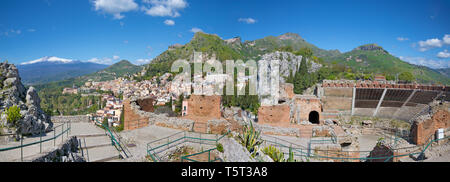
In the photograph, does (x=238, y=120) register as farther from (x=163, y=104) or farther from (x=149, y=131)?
(x=163, y=104)

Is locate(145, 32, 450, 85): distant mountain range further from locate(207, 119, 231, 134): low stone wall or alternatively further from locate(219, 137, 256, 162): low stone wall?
locate(219, 137, 256, 162): low stone wall

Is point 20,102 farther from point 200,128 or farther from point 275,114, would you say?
point 275,114

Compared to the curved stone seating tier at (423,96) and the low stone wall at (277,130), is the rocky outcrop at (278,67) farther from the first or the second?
the low stone wall at (277,130)

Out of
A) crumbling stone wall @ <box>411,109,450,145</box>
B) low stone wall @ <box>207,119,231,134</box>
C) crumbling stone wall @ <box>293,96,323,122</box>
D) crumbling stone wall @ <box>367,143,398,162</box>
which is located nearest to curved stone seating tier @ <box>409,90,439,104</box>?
crumbling stone wall @ <box>293,96,323,122</box>

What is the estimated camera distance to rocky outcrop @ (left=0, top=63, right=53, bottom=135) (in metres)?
9.43

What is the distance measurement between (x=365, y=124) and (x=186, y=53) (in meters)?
127

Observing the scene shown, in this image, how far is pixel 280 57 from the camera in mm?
74875

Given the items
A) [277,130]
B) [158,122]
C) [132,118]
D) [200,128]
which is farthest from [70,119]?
[277,130]

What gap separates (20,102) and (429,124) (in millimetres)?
23865

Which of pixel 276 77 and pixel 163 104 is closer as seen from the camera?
pixel 276 77

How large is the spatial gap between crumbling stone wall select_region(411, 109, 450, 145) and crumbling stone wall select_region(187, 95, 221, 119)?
44.0 feet

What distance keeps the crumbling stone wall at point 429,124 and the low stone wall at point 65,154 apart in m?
19.5

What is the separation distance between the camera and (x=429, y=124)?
1554cm
